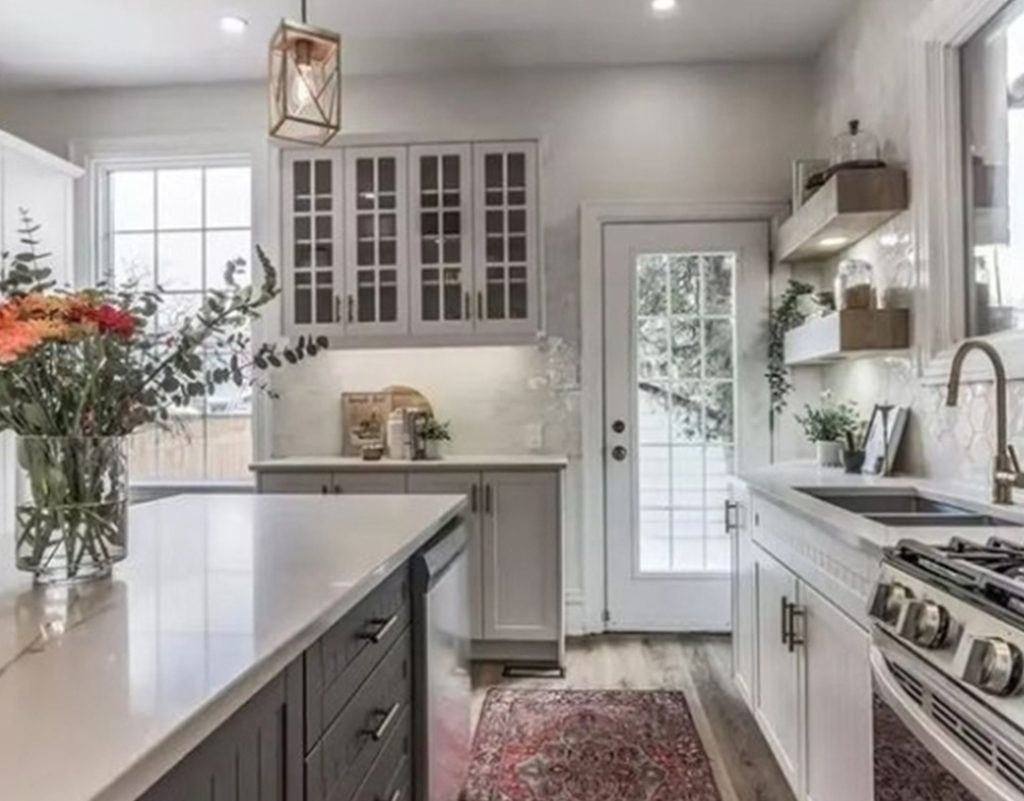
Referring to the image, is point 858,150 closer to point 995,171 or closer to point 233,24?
point 995,171

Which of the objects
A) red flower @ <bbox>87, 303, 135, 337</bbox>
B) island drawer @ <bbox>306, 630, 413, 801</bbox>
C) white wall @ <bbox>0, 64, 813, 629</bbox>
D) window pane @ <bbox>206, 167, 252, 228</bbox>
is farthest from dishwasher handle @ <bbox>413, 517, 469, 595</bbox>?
window pane @ <bbox>206, 167, 252, 228</bbox>

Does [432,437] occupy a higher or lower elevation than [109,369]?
lower

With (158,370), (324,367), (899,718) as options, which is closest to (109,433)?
(158,370)

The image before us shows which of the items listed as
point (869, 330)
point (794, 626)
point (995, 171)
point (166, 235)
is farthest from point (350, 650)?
point (166, 235)

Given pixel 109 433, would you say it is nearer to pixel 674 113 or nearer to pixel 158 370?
pixel 158 370

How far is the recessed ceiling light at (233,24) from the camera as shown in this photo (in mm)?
3645

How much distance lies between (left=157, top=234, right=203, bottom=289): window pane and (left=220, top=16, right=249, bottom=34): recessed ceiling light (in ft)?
3.79

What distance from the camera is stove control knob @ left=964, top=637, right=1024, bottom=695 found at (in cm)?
98

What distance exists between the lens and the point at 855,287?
10.1 feet

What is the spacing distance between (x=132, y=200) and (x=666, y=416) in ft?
10.3

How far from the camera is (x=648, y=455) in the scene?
4.23m

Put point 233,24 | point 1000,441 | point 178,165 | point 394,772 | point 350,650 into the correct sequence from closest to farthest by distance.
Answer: point 350,650
point 394,772
point 1000,441
point 233,24
point 178,165

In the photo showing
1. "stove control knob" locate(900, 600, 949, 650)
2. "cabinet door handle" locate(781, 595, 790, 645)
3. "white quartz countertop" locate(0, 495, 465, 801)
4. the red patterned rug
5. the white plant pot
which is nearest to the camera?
"white quartz countertop" locate(0, 495, 465, 801)

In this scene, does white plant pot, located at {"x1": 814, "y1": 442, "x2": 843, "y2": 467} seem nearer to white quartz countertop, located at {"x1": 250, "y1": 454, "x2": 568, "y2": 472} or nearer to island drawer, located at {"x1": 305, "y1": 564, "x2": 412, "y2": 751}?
white quartz countertop, located at {"x1": 250, "y1": 454, "x2": 568, "y2": 472}
